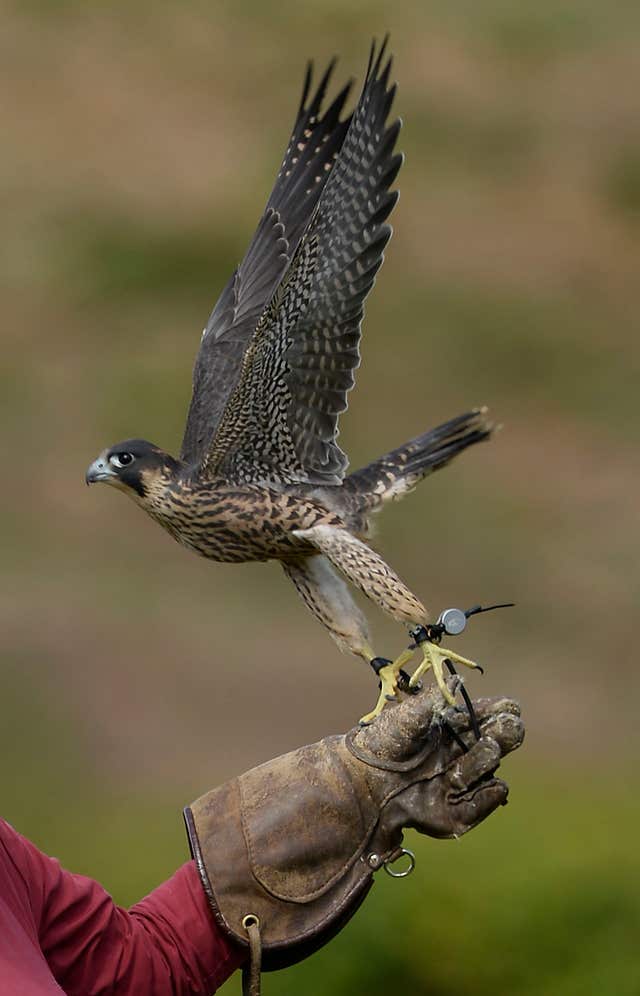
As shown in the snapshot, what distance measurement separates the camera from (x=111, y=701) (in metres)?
6.86

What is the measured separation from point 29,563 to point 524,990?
373 cm

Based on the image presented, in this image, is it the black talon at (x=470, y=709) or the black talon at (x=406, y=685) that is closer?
the black talon at (x=470, y=709)

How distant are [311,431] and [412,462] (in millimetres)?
271

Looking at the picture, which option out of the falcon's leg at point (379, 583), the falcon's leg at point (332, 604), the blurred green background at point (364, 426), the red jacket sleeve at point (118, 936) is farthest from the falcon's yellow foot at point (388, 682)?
the blurred green background at point (364, 426)

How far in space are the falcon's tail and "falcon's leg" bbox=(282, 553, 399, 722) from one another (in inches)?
5.1

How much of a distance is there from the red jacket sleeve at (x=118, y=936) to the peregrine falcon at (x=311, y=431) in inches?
19.4

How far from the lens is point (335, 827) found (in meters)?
2.82

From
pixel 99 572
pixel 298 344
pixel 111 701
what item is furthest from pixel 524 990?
pixel 99 572

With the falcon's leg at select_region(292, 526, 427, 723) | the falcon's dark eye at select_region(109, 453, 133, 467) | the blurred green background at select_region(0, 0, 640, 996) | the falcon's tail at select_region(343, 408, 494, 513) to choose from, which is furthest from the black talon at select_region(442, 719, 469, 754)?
the blurred green background at select_region(0, 0, 640, 996)

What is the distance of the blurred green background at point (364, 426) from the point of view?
4.84m

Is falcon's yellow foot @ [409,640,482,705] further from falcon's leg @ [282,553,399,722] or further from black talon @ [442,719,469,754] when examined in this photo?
falcon's leg @ [282,553,399,722]

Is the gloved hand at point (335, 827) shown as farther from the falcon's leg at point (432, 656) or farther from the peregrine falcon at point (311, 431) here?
the peregrine falcon at point (311, 431)

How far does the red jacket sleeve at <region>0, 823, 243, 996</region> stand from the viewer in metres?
2.66

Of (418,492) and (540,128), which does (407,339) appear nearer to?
(418,492)
